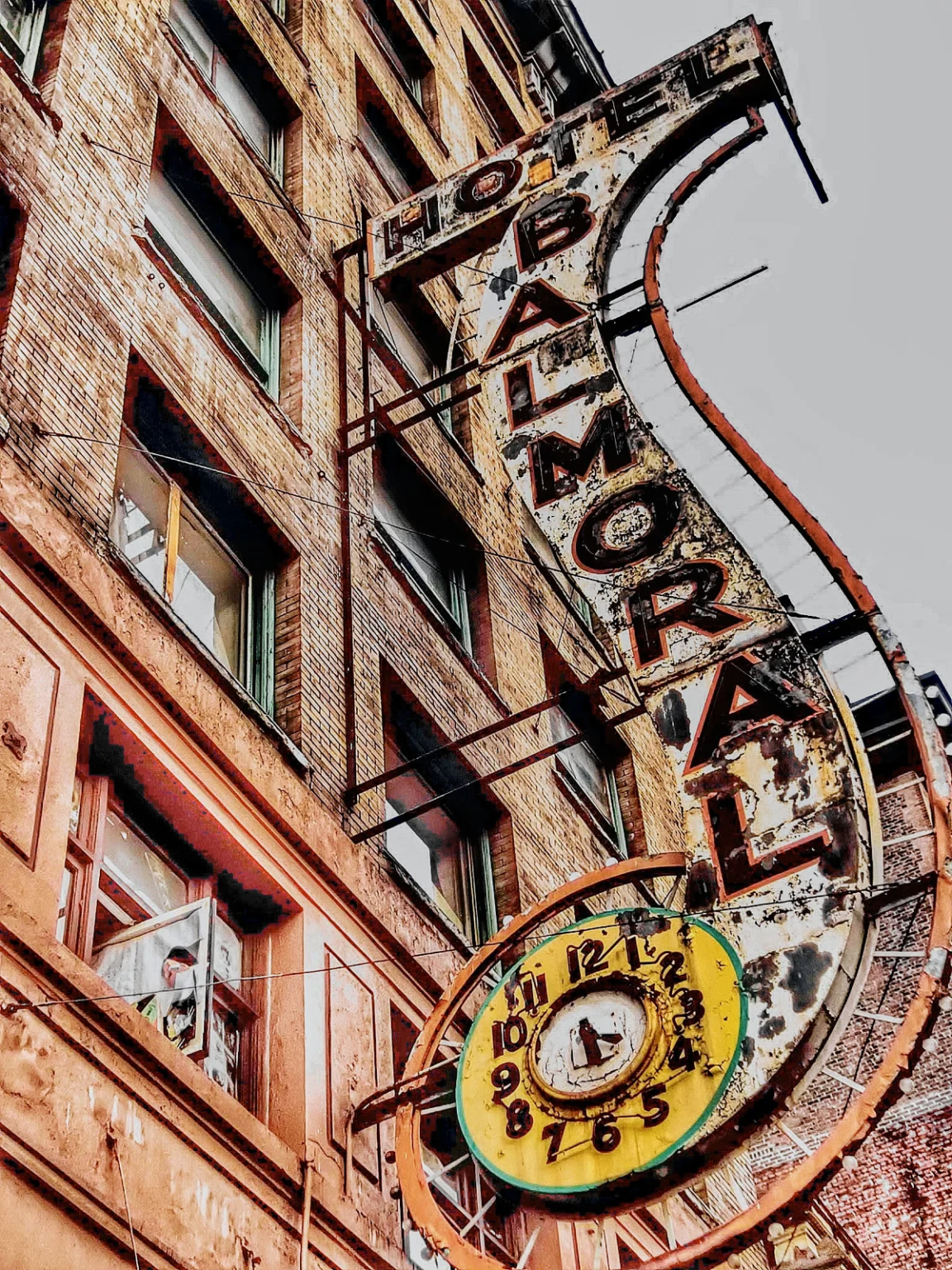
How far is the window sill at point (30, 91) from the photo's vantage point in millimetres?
14039

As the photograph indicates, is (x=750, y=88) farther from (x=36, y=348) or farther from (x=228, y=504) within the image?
(x=36, y=348)

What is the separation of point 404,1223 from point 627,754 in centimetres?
1152

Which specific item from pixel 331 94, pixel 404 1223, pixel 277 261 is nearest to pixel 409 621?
pixel 277 261

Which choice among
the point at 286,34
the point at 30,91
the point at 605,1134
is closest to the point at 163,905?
the point at 605,1134

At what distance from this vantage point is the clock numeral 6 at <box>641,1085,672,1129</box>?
10039 millimetres

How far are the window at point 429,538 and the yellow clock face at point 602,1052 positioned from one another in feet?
23.8

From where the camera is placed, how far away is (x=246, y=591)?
1527 cm

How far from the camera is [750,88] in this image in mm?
16328

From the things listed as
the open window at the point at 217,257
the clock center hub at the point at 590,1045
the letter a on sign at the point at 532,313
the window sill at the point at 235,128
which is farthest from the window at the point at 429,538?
the clock center hub at the point at 590,1045

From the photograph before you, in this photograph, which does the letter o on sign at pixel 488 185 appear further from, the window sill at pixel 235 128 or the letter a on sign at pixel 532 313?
the window sill at pixel 235 128

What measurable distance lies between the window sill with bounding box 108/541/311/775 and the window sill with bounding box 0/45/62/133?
4293 millimetres

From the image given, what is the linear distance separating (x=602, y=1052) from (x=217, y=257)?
10.1 m

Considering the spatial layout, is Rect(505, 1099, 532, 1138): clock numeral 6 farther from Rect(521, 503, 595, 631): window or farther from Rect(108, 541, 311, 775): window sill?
Rect(521, 503, 595, 631): window

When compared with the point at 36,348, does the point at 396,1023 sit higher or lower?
lower
